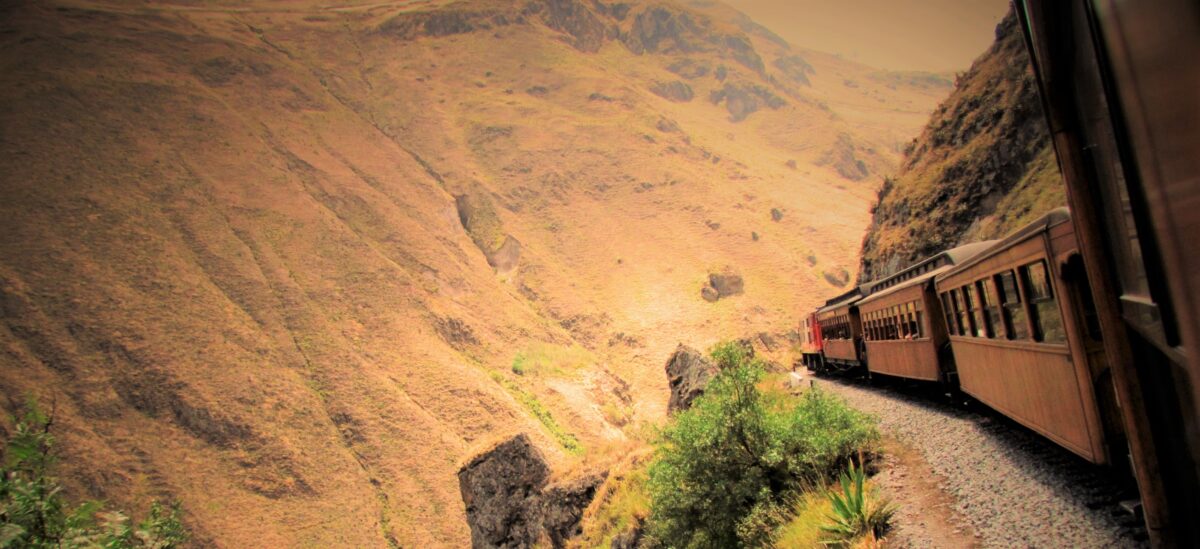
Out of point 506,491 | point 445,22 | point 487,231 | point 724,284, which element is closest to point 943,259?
point 506,491

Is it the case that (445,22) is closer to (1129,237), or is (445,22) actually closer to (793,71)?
(793,71)

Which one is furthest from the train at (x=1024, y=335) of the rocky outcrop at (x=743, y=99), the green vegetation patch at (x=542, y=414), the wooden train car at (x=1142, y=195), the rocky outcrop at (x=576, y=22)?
the rocky outcrop at (x=743, y=99)

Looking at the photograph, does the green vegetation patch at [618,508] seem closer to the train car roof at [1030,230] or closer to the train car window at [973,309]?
the train car window at [973,309]

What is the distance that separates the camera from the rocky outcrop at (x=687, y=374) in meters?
20.7

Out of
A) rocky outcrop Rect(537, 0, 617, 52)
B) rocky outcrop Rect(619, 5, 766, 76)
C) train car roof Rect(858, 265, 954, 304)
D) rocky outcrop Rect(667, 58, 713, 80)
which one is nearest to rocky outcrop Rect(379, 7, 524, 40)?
rocky outcrop Rect(537, 0, 617, 52)

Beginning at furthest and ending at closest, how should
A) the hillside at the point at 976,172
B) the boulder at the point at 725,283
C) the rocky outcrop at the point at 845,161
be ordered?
the rocky outcrop at the point at 845,161, the boulder at the point at 725,283, the hillside at the point at 976,172

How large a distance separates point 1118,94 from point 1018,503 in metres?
6.80

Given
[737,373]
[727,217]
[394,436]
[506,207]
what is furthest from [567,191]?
[737,373]

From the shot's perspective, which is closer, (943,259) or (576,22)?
(943,259)

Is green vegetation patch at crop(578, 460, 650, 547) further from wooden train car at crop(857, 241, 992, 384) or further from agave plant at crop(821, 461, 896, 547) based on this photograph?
agave plant at crop(821, 461, 896, 547)

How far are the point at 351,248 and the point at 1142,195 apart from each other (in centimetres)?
6035

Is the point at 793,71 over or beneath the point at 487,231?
over

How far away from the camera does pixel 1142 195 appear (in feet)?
4.83

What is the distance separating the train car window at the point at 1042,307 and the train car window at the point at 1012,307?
24 cm
